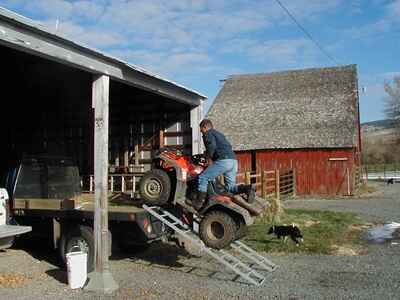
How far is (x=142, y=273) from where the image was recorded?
8664 millimetres

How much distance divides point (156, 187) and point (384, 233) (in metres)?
6.71

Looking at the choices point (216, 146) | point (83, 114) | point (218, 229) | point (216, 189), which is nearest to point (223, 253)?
point (218, 229)

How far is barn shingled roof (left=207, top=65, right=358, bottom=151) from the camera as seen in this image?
28.2m

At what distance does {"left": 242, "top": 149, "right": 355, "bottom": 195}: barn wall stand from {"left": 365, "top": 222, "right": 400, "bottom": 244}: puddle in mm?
12985

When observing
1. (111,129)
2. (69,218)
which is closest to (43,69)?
(111,129)

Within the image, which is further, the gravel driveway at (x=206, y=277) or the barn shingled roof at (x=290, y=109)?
the barn shingled roof at (x=290, y=109)

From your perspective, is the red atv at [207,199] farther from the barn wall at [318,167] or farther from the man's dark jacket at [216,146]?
the barn wall at [318,167]

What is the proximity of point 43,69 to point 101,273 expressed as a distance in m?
6.75

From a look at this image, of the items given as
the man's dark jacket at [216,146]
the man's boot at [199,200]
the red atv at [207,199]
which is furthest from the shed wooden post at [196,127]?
the man's boot at [199,200]

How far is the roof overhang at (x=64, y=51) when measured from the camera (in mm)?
6699

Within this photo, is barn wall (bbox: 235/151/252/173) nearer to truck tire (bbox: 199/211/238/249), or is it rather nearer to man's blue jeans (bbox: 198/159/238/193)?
man's blue jeans (bbox: 198/159/238/193)

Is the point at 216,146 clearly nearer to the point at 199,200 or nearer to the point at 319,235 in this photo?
the point at 199,200

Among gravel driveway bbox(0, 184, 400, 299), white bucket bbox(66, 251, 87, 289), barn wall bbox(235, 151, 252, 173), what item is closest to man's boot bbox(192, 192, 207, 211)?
gravel driveway bbox(0, 184, 400, 299)

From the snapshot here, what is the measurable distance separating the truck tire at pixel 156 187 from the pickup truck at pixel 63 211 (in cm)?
28
